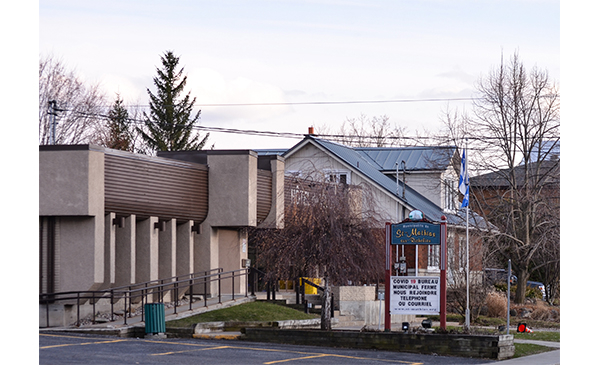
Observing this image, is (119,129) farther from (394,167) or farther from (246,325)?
(246,325)

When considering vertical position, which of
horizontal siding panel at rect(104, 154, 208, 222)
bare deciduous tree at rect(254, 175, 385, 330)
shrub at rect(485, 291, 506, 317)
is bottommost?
shrub at rect(485, 291, 506, 317)

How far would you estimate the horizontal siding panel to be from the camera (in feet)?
77.7

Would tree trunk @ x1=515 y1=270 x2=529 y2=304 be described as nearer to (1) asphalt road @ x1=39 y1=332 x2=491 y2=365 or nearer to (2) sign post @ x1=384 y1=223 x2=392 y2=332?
Result: (2) sign post @ x1=384 y1=223 x2=392 y2=332

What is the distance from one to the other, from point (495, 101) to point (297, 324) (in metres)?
18.4

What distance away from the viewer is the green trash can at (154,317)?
20594 mm

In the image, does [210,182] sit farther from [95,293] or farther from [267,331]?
[267,331]

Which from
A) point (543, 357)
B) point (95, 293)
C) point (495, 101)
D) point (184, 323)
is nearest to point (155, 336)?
point (184, 323)

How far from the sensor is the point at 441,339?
18.6 m

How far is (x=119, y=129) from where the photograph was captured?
2381 inches

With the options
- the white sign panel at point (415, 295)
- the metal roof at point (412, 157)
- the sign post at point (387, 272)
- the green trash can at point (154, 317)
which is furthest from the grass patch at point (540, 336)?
the metal roof at point (412, 157)

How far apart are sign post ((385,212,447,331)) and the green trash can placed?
590cm

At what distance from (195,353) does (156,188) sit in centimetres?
937

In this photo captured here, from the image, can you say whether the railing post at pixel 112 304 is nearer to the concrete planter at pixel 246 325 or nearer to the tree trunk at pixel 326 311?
the concrete planter at pixel 246 325

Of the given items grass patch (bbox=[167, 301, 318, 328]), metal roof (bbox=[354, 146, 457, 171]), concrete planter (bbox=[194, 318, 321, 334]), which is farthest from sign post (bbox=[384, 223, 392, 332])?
metal roof (bbox=[354, 146, 457, 171])
